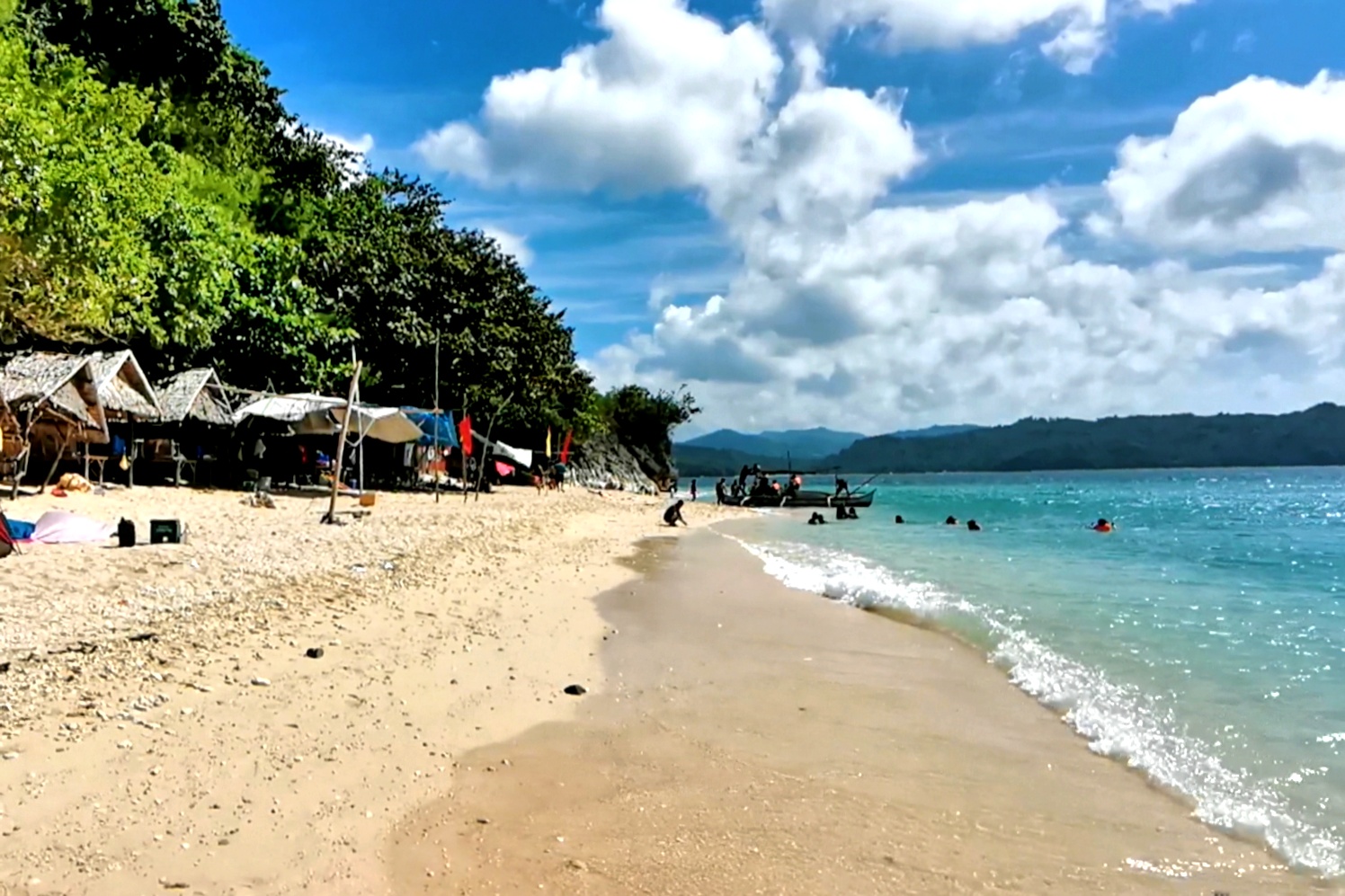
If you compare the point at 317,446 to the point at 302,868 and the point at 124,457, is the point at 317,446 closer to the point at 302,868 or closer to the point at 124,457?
the point at 124,457

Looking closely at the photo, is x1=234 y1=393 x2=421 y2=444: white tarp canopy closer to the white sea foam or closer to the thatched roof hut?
the thatched roof hut

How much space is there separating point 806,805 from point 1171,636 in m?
7.66

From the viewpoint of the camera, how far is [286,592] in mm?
9156

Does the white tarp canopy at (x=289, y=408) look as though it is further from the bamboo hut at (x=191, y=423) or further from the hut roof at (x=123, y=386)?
the hut roof at (x=123, y=386)

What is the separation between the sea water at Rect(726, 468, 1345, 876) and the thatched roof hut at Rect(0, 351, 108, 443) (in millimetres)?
14123

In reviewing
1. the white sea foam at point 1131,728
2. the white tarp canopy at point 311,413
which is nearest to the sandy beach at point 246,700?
the white sea foam at point 1131,728

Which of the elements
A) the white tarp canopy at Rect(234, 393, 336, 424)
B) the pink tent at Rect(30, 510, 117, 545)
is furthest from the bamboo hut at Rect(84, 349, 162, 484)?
the pink tent at Rect(30, 510, 117, 545)

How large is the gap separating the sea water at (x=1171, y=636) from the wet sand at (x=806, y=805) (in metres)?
0.43

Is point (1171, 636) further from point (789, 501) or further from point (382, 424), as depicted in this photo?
point (789, 501)

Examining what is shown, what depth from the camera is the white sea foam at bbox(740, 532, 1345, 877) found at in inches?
184

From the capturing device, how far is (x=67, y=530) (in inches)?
448

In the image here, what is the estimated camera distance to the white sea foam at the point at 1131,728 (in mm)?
4664

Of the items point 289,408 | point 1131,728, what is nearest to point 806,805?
point 1131,728

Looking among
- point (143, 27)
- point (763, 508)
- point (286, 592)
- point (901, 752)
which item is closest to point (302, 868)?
point (901, 752)
